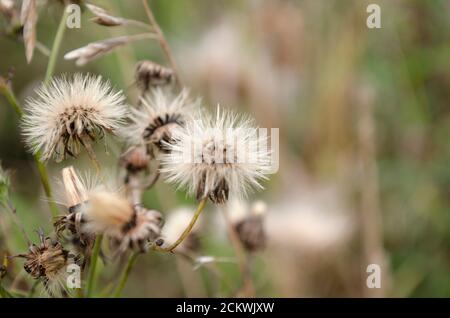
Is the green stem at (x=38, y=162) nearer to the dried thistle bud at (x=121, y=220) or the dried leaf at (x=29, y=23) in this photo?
the dried leaf at (x=29, y=23)

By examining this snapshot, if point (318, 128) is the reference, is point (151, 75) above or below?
above

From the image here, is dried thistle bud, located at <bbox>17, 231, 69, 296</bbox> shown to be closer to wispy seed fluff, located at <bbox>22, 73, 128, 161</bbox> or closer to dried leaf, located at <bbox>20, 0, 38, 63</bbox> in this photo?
wispy seed fluff, located at <bbox>22, 73, 128, 161</bbox>

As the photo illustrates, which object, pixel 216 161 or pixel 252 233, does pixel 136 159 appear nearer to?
pixel 216 161

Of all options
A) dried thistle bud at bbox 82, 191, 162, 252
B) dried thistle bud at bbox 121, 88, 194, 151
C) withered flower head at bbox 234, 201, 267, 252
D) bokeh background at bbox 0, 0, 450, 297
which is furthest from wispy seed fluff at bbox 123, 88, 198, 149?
bokeh background at bbox 0, 0, 450, 297

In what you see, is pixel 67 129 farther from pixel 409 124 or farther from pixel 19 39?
pixel 409 124

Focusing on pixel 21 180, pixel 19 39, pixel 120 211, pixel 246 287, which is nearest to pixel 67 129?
pixel 120 211

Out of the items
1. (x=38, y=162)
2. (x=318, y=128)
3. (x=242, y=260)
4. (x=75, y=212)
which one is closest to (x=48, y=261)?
(x=75, y=212)
